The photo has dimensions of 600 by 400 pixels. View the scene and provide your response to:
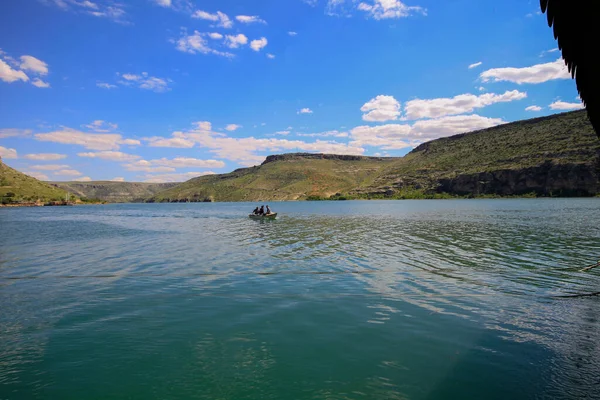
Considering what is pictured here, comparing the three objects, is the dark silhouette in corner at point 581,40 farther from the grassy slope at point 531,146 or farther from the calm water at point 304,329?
the grassy slope at point 531,146

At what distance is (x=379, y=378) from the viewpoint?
8047 millimetres

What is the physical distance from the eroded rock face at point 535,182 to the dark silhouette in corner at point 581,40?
15562cm

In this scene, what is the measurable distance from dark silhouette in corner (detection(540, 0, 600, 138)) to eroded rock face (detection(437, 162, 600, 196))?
511 ft

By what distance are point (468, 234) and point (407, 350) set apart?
1231 inches

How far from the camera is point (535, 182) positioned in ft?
501

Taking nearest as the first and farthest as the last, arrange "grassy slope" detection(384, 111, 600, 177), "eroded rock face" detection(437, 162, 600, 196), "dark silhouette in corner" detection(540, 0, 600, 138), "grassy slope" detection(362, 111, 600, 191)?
1. "dark silhouette in corner" detection(540, 0, 600, 138)
2. "eroded rock face" detection(437, 162, 600, 196)
3. "grassy slope" detection(362, 111, 600, 191)
4. "grassy slope" detection(384, 111, 600, 177)

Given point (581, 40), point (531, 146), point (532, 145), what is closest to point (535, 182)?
point (531, 146)

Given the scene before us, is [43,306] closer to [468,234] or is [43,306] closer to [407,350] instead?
[407,350]

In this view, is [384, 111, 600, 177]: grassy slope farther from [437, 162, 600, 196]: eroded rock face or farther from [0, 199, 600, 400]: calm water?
[0, 199, 600, 400]: calm water

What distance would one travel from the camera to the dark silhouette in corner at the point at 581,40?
639cm

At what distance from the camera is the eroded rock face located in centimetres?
13950

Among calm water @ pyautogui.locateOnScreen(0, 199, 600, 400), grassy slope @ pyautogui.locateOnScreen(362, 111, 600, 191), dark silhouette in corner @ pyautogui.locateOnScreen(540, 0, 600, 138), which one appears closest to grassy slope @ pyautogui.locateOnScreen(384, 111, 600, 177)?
grassy slope @ pyautogui.locateOnScreen(362, 111, 600, 191)

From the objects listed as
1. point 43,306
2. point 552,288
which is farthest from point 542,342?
point 43,306

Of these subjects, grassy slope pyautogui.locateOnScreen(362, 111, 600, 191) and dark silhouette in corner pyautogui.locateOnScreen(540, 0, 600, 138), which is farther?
grassy slope pyautogui.locateOnScreen(362, 111, 600, 191)
